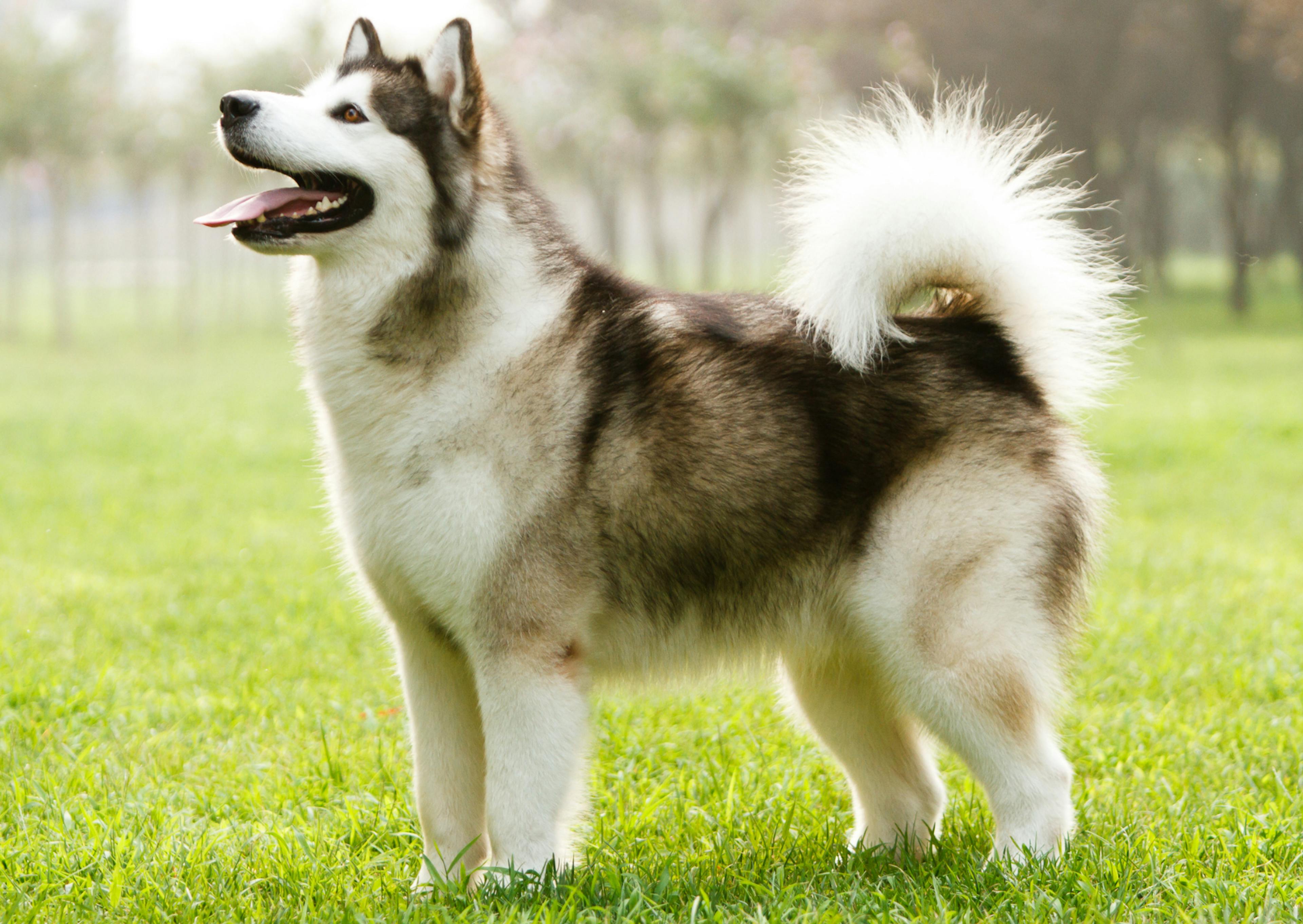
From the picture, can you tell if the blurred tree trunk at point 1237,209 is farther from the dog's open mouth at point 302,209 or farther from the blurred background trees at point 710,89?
the dog's open mouth at point 302,209

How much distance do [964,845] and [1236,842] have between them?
68 centimetres

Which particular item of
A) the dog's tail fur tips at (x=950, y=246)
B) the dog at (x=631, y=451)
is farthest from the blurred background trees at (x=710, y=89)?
the dog at (x=631, y=451)

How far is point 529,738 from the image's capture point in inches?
114

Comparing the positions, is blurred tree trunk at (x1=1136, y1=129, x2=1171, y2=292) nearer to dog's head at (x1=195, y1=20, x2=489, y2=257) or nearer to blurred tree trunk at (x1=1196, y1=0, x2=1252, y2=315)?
blurred tree trunk at (x1=1196, y1=0, x2=1252, y2=315)

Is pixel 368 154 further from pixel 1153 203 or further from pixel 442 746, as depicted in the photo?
pixel 1153 203

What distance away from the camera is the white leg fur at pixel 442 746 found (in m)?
3.16

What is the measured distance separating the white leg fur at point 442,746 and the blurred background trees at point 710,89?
19.1 m

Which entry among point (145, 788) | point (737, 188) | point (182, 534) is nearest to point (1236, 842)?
point (145, 788)

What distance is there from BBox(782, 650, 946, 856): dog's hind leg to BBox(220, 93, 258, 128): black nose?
1911 millimetres

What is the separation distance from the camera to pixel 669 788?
12.5 ft

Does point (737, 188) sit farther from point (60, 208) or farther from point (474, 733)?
point (474, 733)

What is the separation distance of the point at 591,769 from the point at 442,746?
93 centimetres

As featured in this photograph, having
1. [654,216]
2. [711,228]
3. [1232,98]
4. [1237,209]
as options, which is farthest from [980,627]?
[654,216]

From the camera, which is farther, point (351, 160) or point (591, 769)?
point (591, 769)
